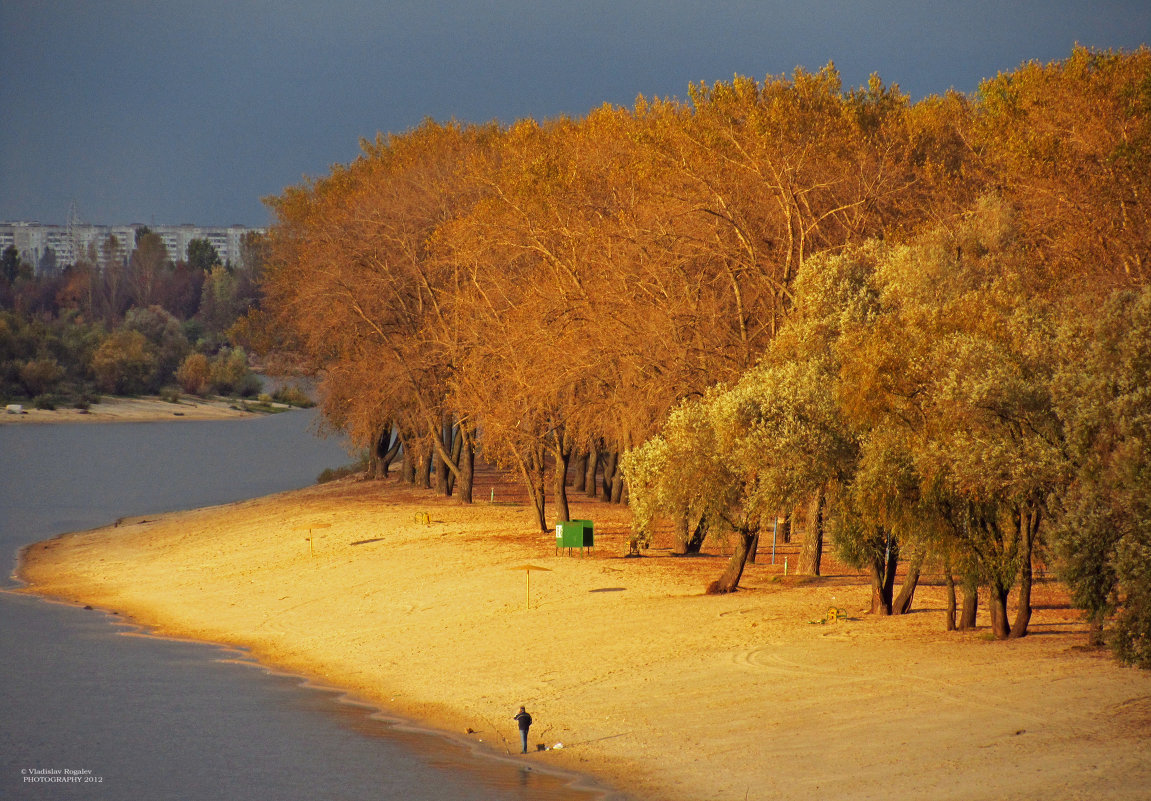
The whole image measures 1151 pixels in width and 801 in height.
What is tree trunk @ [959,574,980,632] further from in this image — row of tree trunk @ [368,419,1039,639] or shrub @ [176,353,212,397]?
shrub @ [176,353,212,397]

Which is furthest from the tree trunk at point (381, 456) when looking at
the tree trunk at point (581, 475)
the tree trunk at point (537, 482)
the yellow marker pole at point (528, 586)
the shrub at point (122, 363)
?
the shrub at point (122, 363)

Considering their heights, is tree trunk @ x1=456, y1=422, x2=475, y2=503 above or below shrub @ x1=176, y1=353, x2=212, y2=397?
below

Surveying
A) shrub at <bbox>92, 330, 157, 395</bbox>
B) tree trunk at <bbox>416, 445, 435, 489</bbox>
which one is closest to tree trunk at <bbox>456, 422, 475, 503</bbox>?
tree trunk at <bbox>416, 445, 435, 489</bbox>

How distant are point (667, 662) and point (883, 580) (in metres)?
4.81

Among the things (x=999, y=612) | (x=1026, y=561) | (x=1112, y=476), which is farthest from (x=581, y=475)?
(x=1112, y=476)

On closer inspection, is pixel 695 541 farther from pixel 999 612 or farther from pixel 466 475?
pixel 466 475

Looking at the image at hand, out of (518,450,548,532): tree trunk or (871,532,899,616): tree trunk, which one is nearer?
(871,532,899,616): tree trunk

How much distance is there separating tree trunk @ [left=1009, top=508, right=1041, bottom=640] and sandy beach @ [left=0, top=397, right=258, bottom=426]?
4344 inches

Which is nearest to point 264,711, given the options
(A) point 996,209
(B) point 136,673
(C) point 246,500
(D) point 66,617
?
(B) point 136,673

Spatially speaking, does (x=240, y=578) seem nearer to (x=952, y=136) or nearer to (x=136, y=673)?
(x=136, y=673)

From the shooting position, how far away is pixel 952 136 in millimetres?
40656

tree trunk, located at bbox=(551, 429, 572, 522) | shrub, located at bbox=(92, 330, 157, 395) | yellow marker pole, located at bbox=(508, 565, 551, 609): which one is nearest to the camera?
yellow marker pole, located at bbox=(508, 565, 551, 609)

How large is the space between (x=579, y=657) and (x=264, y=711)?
566 centimetres

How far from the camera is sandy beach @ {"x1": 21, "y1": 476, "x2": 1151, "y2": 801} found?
55.6 ft
